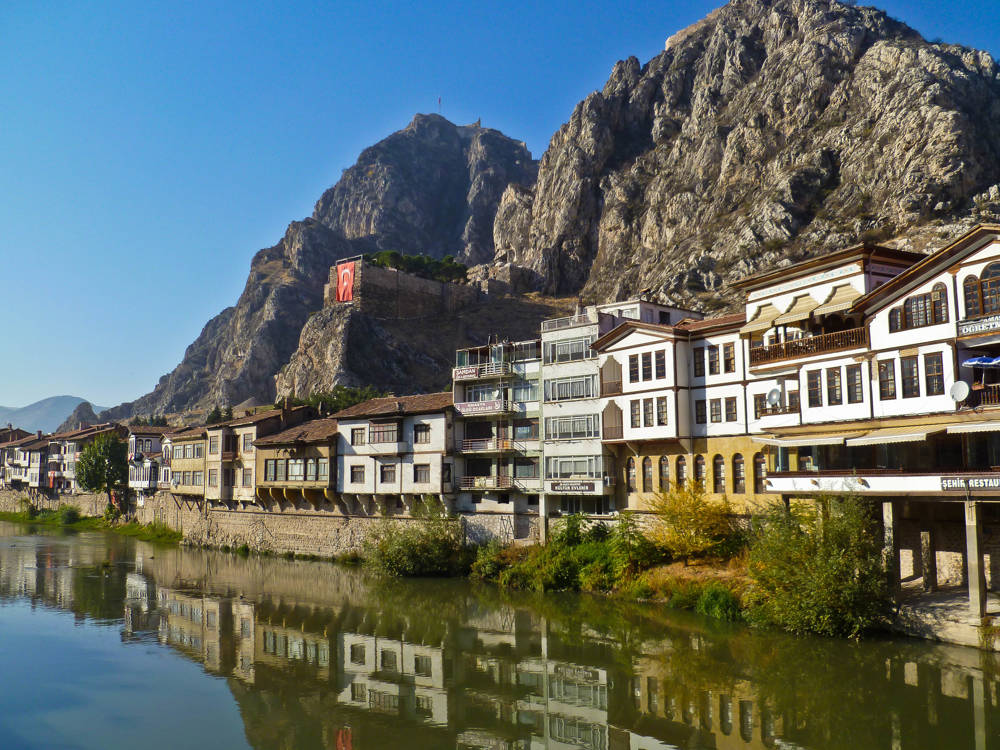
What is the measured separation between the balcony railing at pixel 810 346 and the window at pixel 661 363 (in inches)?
281

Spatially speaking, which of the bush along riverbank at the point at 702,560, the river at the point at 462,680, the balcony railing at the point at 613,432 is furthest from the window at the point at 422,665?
the balcony railing at the point at 613,432

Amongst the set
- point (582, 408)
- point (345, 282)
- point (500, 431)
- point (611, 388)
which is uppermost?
point (345, 282)

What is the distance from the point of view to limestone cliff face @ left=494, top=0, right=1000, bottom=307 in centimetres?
10169

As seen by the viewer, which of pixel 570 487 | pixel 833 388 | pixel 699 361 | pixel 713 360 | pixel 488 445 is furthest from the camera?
pixel 488 445

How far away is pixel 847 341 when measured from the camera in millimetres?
34719

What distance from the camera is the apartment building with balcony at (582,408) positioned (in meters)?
49.4

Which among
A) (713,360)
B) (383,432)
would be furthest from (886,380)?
(383,432)

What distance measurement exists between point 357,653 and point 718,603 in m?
17.3

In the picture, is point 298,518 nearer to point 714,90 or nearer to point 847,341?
point 847,341

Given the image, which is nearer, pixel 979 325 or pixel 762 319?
pixel 979 325

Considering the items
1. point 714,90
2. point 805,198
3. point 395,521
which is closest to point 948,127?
point 805,198

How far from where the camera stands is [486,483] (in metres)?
54.0

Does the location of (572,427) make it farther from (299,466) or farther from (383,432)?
(299,466)

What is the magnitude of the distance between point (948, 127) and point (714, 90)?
56.3 m
